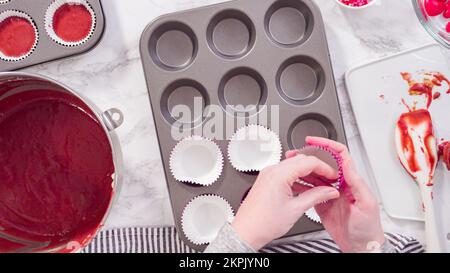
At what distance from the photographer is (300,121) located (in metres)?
1.23

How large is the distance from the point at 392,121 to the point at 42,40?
0.95 meters

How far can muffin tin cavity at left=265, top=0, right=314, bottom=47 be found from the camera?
123cm

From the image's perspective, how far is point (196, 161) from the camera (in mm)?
1213

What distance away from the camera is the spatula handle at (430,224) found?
1.22 meters

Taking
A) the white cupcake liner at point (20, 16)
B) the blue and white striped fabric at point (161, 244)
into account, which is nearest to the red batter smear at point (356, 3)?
the blue and white striped fabric at point (161, 244)

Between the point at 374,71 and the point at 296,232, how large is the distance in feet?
1.58

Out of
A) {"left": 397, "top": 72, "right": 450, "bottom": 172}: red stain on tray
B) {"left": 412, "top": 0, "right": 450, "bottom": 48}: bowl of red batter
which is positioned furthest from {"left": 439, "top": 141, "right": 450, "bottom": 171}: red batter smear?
{"left": 412, "top": 0, "right": 450, "bottom": 48}: bowl of red batter

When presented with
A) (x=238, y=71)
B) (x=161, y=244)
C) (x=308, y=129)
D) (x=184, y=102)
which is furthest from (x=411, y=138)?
(x=161, y=244)

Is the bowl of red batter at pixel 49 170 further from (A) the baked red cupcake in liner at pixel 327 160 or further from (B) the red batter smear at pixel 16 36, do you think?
(A) the baked red cupcake in liner at pixel 327 160

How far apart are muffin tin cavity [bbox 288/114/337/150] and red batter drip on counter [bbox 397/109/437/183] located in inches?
8.4

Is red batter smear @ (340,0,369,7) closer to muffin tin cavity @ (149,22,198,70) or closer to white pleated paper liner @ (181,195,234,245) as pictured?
muffin tin cavity @ (149,22,198,70)

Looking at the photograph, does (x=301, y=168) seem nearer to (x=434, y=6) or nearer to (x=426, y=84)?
(x=426, y=84)
